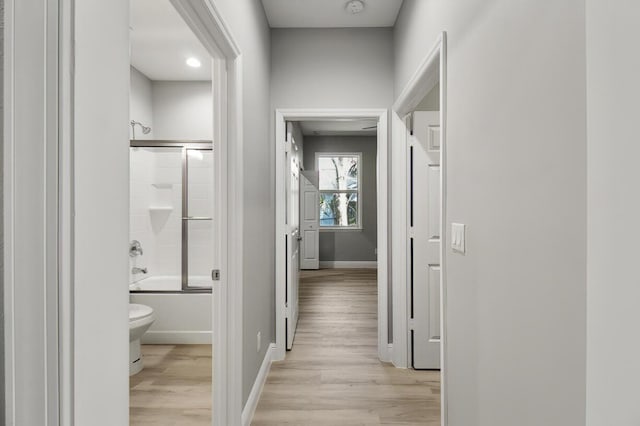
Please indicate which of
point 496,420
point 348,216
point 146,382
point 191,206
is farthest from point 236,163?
point 348,216

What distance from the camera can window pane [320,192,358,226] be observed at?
7770 millimetres

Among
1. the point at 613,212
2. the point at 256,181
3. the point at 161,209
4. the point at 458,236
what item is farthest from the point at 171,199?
the point at 613,212

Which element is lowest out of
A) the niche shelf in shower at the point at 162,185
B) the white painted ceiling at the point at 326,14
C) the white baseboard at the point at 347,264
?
the white baseboard at the point at 347,264

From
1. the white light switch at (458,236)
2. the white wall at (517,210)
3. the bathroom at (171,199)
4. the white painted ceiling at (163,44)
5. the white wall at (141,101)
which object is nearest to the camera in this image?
the white wall at (517,210)

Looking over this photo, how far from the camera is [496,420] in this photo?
1254 mm

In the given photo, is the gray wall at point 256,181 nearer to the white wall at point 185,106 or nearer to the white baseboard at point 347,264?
the white wall at point 185,106

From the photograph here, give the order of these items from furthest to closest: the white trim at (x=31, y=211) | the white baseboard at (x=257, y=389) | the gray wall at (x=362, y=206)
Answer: the gray wall at (x=362, y=206) < the white baseboard at (x=257, y=389) < the white trim at (x=31, y=211)

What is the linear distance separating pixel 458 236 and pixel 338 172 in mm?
6231

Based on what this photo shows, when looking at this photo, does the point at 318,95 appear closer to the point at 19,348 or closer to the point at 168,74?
the point at 168,74

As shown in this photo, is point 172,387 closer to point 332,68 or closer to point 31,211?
point 31,211

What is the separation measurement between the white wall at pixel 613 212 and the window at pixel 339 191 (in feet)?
23.2

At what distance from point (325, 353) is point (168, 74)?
3.20m

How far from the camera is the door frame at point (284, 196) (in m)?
3.05

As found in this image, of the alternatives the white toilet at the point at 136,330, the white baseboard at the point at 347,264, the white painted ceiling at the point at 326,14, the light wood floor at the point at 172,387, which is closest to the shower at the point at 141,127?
the white painted ceiling at the point at 326,14
